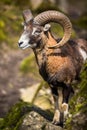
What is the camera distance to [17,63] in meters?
27.9

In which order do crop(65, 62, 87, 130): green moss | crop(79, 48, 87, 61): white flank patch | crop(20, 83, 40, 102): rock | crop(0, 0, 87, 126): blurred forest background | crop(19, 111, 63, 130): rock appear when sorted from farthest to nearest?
crop(0, 0, 87, 126): blurred forest background, crop(20, 83, 40, 102): rock, crop(79, 48, 87, 61): white flank patch, crop(19, 111, 63, 130): rock, crop(65, 62, 87, 130): green moss

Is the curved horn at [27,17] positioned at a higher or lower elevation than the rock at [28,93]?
higher

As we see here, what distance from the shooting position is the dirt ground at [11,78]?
2402 centimetres

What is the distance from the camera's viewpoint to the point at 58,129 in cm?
1312

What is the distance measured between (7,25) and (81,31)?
6.10 meters

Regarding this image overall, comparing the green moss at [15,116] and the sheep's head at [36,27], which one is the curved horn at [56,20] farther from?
the green moss at [15,116]

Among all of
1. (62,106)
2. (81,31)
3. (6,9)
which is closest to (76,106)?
(62,106)

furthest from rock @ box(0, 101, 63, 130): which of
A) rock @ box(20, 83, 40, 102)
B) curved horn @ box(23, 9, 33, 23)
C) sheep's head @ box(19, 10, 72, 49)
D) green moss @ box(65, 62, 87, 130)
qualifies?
rock @ box(20, 83, 40, 102)

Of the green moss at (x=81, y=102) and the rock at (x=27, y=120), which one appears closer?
the green moss at (x=81, y=102)

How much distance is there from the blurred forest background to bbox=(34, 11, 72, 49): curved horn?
622 centimetres

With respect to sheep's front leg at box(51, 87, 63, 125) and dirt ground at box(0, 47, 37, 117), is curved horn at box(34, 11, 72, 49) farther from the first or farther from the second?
dirt ground at box(0, 47, 37, 117)

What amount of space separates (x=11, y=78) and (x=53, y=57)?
12.0 m

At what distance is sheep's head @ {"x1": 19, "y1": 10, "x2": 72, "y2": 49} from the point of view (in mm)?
14165

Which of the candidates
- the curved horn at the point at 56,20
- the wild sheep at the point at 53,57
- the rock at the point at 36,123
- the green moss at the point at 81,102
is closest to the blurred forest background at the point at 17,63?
the wild sheep at the point at 53,57
